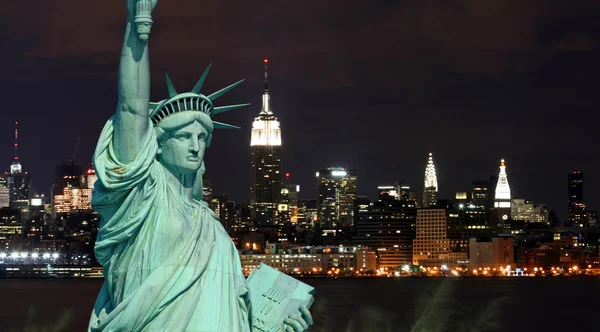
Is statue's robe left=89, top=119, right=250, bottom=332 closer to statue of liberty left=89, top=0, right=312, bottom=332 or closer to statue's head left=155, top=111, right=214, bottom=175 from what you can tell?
statue of liberty left=89, top=0, right=312, bottom=332

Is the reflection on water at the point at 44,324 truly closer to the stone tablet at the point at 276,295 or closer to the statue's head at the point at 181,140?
the stone tablet at the point at 276,295

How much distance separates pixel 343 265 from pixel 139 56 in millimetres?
174080

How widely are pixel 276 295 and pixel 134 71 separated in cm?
269

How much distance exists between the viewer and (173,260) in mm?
11906

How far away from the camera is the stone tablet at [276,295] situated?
42.3 feet

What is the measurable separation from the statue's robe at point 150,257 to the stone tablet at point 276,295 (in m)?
0.72

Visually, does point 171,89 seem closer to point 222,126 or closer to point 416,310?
point 222,126

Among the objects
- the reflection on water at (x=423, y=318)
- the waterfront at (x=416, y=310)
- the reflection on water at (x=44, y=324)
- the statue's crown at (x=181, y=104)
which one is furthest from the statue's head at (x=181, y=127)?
the reflection on water at (x=423, y=318)

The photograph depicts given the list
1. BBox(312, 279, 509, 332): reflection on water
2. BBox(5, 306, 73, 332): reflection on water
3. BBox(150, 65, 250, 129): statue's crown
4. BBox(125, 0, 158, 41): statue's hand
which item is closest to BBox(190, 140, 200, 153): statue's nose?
BBox(150, 65, 250, 129): statue's crown

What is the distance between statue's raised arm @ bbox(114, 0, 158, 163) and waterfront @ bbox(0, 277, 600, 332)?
5519cm

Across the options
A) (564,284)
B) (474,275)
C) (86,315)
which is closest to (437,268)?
(474,275)

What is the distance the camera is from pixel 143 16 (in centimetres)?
1160

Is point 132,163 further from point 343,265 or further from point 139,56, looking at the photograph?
point 343,265

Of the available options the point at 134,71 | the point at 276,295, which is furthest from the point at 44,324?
the point at 134,71
